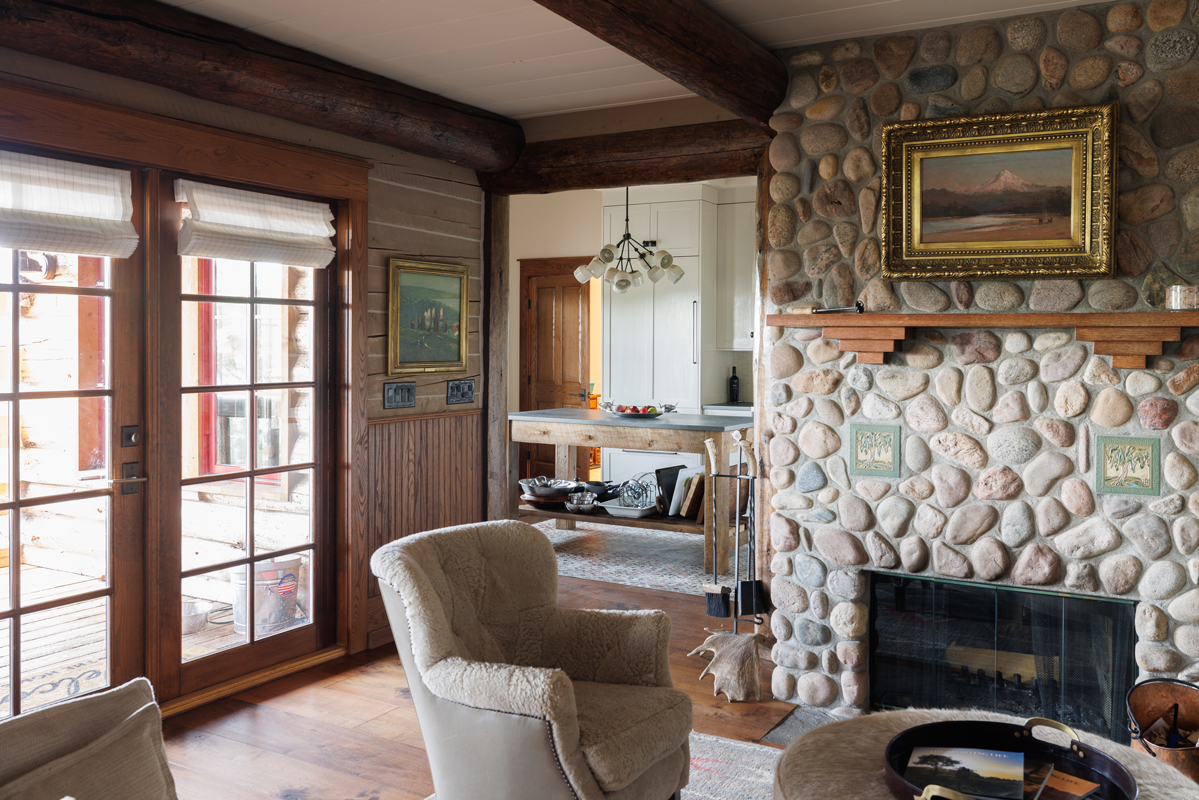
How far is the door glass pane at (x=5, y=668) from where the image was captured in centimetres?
299

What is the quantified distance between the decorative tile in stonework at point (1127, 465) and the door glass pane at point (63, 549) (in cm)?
344

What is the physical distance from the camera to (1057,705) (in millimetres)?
3258

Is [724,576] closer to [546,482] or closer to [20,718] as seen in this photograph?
[546,482]

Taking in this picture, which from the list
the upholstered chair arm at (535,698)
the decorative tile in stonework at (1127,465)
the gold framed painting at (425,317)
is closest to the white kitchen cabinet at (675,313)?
the gold framed painting at (425,317)

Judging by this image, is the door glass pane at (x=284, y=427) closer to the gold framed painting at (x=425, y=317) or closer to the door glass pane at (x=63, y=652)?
the gold framed painting at (x=425, y=317)

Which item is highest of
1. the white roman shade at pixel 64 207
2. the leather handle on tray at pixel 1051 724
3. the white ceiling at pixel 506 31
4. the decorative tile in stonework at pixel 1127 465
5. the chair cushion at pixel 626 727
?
the white ceiling at pixel 506 31

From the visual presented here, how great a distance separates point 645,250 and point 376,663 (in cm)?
438

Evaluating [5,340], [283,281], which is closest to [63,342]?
[5,340]

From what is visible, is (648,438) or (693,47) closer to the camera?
(693,47)

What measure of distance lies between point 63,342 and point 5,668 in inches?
42.6

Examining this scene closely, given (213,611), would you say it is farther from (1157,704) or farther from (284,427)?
(1157,704)

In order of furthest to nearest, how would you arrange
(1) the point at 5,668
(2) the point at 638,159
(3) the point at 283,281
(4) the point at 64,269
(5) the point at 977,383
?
1. (2) the point at 638,159
2. (3) the point at 283,281
3. (5) the point at 977,383
4. (4) the point at 64,269
5. (1) the point at 5,668

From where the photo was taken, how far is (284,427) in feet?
13.1

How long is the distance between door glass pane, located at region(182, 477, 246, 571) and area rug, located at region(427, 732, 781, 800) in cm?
144
